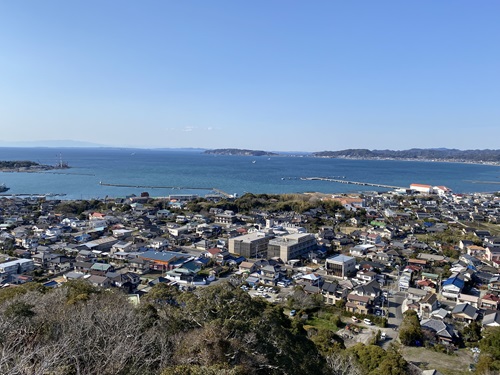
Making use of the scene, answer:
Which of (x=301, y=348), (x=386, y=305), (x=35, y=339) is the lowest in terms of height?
(x=386, y=305)

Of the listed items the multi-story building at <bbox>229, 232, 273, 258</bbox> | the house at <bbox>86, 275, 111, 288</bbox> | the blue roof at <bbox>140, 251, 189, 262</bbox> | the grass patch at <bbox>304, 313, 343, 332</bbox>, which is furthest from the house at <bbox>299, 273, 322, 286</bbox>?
the house at <bbox>86, 275, 111, 288</bbox>

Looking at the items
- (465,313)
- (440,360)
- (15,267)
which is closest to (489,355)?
(440,360)

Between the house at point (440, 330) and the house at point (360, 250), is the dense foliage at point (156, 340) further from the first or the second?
the house at point (360, 250)

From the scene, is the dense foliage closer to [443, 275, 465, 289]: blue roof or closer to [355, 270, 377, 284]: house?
[443, 275, 465, 289]: blue roof

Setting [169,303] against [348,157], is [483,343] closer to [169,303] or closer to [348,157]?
[169,303]

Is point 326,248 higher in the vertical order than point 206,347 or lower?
lower

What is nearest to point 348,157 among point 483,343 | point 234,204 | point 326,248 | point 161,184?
point 161,184

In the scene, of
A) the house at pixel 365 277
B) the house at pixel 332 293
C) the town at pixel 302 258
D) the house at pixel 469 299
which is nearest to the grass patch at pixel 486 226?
the town at pixel 302 258
